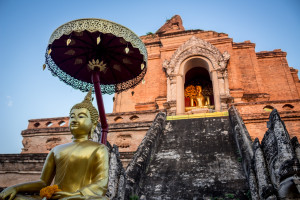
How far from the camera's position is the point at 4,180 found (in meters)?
8.43

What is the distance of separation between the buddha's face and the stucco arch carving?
9.66 meters

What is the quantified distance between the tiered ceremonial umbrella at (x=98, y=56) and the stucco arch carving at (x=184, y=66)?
7.00m

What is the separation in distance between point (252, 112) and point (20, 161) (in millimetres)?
8775

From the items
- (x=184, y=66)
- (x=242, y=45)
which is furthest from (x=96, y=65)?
(x=242, y=45)

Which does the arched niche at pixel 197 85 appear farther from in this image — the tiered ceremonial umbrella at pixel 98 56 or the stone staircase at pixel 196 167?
the tiered ceremonial umbrella at pixel 98 56

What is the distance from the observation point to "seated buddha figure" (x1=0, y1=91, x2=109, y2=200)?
2583 mm

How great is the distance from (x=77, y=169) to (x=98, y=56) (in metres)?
3.17

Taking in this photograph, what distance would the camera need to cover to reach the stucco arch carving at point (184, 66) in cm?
1302

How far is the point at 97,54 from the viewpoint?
18.0 ft

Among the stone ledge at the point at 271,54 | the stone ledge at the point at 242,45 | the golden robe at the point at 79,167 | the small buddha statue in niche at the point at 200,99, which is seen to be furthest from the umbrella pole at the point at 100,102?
the stone ledge at the point at 271,54

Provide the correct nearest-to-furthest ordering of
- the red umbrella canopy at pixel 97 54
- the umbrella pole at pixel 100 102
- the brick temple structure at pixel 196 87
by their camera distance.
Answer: the red umbrella canopy at pixel 97 54
the umbrella pole at pixel 100 102
the brick temple structure at pixel 196 87

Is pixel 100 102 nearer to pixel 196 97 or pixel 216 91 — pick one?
pixel 216 91

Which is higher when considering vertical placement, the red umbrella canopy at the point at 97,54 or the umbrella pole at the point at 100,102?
the red umbrella canopy at the point at 97,54

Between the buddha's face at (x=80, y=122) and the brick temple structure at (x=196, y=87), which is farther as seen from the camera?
the brick temple structure at (x=196, y=87)
